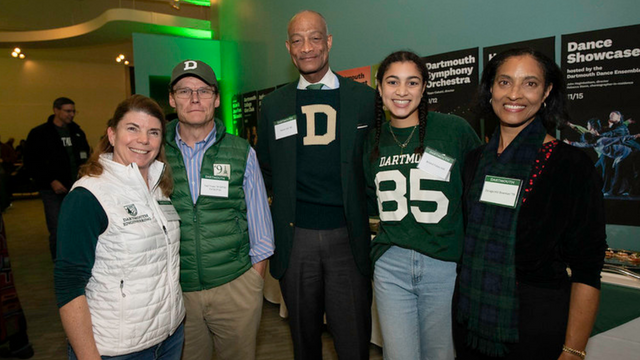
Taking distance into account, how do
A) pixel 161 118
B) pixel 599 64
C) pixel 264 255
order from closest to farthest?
pixel 161 118 → pixel 264 255 → pixel 599 64

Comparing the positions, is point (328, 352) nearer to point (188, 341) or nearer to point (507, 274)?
point (188, 341)

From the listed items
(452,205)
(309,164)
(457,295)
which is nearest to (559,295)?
(457,295)

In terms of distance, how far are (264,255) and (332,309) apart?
0.45m

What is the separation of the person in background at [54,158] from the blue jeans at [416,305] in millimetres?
4457

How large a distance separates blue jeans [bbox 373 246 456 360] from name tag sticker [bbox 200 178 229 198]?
0.80 meters

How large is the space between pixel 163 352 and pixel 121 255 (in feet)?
1.50

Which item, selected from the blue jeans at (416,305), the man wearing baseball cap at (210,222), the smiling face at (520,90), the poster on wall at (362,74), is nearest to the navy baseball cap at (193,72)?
the man wearing baseball cap at (210,222)

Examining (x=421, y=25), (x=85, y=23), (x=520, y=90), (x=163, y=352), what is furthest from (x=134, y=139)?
(x=85, y=23)

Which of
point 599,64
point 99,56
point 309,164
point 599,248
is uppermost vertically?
point 99,56

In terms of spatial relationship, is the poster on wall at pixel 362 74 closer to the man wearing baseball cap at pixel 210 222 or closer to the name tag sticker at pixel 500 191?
the man wearing baseball cap at pixel 210 222

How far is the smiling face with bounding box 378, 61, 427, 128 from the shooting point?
1735 mm

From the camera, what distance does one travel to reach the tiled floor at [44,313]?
327cm

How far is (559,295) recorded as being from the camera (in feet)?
4.38

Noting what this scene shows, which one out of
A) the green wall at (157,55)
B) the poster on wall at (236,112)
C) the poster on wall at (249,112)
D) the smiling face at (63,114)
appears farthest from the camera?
the green wall at (157,55)
